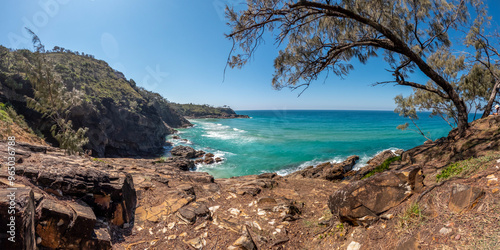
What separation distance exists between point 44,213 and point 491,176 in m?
6.60

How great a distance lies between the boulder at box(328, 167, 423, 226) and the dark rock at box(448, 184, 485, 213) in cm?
73

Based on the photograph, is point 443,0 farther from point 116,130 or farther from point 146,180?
point 116,130

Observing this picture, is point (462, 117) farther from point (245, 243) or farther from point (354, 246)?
point (245, 243)

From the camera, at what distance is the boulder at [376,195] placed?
3.38 metres

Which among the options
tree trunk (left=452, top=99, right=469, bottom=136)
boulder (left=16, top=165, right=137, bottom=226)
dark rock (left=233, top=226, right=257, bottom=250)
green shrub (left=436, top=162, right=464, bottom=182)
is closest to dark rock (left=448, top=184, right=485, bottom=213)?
green shrub (left=436, top=162, right=464, bottom=182)

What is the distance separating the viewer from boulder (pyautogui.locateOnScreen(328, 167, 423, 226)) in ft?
11.1

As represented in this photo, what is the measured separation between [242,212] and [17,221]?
421 centimetres

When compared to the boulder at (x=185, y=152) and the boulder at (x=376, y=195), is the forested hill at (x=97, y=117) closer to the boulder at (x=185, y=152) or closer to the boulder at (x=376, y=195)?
the boulder at (x=185, y=152)

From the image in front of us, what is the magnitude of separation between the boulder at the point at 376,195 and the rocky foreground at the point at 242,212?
2 cm

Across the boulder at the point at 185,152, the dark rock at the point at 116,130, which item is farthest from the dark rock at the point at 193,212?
the dark rock at the point at 116,130

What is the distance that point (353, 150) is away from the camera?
96.8 feet

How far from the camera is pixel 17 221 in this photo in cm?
211

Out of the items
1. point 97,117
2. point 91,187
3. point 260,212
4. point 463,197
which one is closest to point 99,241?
point 91,187

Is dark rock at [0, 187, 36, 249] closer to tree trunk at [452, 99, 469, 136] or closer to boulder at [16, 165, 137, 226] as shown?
boulder at [16, 165, 137, 226]
